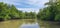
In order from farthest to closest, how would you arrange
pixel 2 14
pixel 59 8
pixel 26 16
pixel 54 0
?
pixel 26 16 → pixel 2 14 → pixel 54 0 → pixel 59 8

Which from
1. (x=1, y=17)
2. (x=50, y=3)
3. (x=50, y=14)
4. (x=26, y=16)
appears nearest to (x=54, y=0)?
(x=50, y=3)

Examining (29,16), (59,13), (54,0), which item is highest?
(54,0)

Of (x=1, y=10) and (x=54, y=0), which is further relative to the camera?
(x=1, y=10)

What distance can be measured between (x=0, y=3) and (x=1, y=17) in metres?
5.31

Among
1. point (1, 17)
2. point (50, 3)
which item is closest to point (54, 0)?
point (50, 3)

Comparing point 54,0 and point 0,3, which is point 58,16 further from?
point 0,3

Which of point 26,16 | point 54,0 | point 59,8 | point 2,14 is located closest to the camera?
point 59,8

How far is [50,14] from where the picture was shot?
40.8 metres

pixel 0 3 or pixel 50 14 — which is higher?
pixel 0 3

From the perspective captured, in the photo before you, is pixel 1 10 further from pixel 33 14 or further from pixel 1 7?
pixel 33 14

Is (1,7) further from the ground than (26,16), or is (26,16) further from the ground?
(1,7)

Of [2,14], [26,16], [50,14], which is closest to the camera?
[50,14]

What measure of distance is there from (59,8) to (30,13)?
62.1 meters

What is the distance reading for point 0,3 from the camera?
44.9 metres
